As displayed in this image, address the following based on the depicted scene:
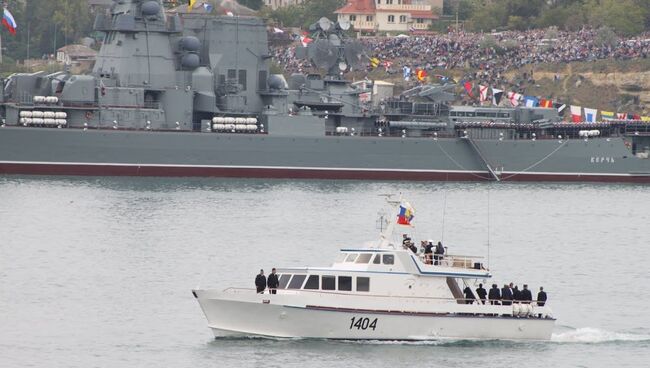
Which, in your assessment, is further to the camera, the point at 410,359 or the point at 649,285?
the point at 649,285

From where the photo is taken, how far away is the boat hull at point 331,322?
43438 mm

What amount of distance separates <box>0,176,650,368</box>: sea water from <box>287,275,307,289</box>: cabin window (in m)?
1.52

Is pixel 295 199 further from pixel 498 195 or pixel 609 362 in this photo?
pixel 609 362

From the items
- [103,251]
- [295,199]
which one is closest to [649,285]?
[103,251]

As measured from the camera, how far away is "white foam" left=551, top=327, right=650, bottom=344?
150 feet

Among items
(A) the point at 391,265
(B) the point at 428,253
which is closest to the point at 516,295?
(B) the point at 428,253

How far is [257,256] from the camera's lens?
60.2 metres

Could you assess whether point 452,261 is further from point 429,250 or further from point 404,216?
point 404,216

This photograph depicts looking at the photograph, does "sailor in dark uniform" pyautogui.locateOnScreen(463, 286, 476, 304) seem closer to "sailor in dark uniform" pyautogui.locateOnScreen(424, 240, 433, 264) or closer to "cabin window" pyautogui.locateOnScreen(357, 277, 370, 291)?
"sailor in dark uniform" pyautogui.locateOnScreen(424, 240, 433, 264)

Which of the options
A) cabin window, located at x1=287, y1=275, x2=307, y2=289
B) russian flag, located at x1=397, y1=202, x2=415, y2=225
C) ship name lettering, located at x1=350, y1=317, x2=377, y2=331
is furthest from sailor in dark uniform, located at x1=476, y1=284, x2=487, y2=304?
cabin window, located at x1=287, y1=275, x2=307, y2=289

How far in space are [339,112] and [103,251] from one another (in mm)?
45531

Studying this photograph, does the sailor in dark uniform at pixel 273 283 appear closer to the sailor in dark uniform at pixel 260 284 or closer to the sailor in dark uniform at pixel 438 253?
the sailor in dark uniform at pixel 260 284

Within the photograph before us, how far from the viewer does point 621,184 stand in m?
103

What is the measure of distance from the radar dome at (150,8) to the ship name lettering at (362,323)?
202ft
